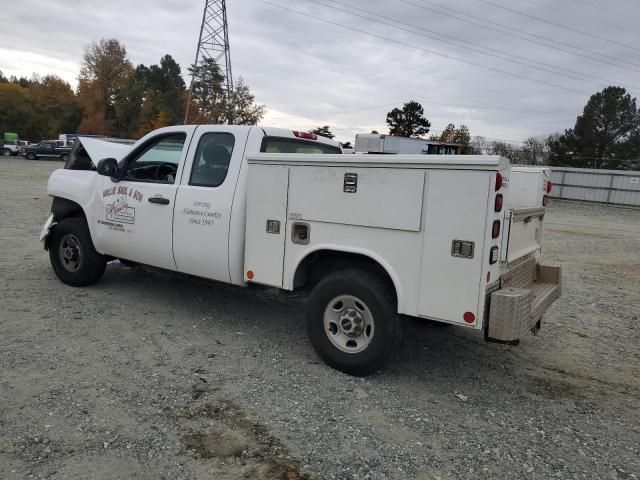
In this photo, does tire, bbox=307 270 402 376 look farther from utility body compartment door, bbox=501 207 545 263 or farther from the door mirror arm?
the door mirror arm

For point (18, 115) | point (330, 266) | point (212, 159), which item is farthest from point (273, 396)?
point (18, 115)

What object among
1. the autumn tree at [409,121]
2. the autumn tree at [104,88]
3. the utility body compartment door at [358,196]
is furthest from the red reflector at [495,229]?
the autumn tree at [104,88]

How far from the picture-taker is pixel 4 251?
28.3ft

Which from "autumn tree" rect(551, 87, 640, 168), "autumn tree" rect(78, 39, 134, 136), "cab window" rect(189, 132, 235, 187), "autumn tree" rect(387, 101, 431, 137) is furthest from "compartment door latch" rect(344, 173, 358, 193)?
"autumn tree" rect(78, 39, 134, 136)

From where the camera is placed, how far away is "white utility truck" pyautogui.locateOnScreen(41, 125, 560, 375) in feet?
12.4

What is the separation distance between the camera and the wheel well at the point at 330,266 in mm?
4324

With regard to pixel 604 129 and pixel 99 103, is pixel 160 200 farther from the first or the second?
pixel 99 103

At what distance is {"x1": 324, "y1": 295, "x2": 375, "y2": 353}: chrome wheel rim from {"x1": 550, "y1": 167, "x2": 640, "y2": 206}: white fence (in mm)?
29690

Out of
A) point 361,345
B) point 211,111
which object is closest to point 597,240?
point 361,345

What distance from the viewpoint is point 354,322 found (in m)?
4.33

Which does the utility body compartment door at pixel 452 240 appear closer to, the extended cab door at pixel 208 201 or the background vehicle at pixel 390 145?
the extended cab door at pixel 208 201

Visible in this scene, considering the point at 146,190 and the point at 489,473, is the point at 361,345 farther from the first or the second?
the point at 146,190

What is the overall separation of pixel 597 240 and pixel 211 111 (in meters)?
38.7

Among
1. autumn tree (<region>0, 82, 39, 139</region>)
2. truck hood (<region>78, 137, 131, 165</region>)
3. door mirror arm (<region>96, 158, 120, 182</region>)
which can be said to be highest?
autumn tree (<region>0, 82, 39, 139</region>)
